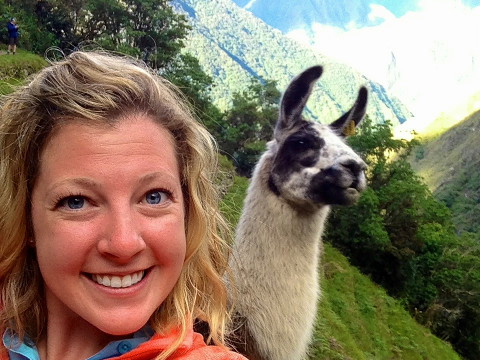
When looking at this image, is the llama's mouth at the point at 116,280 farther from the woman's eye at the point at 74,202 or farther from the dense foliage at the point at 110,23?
the dense foliage at the point at 110,23

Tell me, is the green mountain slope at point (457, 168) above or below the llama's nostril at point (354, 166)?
below

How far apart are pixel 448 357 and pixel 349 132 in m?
9.31

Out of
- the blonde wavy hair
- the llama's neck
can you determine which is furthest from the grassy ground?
the blonde wavy hair

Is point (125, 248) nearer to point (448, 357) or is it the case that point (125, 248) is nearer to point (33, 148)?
point (33, 148)

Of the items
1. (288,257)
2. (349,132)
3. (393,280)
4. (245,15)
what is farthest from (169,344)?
(245,15)

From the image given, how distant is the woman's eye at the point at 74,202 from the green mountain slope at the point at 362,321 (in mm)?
4422

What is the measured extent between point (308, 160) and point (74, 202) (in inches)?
86.3

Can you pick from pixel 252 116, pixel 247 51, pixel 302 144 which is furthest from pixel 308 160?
pixel 247 51

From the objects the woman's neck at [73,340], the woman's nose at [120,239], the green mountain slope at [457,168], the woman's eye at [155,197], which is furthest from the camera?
the green mountain slope at [457,168]

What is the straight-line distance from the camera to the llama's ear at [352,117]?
11.4 ft

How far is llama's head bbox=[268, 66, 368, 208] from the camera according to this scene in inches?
117

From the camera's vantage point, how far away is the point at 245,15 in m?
152

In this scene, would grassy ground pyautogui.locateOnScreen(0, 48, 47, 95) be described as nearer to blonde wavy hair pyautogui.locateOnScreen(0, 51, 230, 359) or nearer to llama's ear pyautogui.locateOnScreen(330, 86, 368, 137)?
llama's ear pyautogui.locateOnScreen(330, 86, 368, 137)

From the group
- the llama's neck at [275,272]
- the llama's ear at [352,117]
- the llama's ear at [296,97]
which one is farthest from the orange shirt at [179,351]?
the llama's ear at [352,117]
